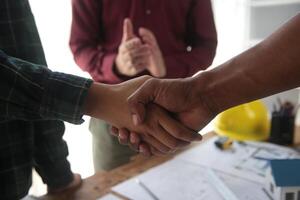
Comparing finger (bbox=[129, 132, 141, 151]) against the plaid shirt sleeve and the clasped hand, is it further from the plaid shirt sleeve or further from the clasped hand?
the clasped hand

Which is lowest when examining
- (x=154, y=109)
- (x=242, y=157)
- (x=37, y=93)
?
(x=242, y=157)

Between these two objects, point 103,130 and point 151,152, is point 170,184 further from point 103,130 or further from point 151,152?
point 103,130

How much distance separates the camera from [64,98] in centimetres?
72

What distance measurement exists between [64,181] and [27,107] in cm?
24

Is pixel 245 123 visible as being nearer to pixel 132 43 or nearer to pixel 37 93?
pixel 132 43

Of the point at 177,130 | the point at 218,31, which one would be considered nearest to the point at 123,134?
the point at 177,130

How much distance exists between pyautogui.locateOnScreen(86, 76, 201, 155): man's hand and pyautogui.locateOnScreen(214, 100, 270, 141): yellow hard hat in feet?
1.27

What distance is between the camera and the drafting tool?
2.53ft

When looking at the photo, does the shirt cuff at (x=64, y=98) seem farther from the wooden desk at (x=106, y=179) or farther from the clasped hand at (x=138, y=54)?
the clasped hand at (x=138, y=54)

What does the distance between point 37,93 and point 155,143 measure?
13.0 inches

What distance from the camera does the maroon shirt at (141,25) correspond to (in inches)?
47.4

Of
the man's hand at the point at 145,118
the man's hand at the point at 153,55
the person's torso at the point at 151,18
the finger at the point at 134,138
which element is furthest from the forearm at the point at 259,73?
the person's torso at the point at 151,18

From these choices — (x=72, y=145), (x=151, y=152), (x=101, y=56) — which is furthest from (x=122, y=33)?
(x=72, y=145)

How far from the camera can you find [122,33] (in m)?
1.21
